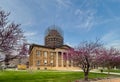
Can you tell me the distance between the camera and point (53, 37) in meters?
90.4

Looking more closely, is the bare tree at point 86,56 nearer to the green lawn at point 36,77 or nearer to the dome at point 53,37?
the green lawn at point 36,77

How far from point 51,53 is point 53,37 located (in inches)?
379

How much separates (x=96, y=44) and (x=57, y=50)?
57791 mm

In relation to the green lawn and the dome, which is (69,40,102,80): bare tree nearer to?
the green lawn

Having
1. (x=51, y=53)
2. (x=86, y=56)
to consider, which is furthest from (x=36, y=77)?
(x=51, y=53)

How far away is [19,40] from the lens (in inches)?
722

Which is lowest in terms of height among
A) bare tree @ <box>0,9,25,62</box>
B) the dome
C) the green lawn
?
the green lawn

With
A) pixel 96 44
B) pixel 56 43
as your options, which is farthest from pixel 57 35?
pixel 96 44

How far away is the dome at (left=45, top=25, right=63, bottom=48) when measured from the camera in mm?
90375

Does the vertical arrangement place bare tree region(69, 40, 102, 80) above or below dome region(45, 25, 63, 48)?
below

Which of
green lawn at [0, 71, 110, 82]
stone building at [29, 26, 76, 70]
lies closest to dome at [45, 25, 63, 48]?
stone building at [29, 26, 76, 70]

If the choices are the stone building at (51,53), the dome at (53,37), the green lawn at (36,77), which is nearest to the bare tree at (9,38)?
the green lawn at (36,77)

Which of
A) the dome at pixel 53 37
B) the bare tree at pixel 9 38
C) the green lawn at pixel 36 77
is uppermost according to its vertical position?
the dome at pixel 53 37

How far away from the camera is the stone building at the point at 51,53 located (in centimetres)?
7794
